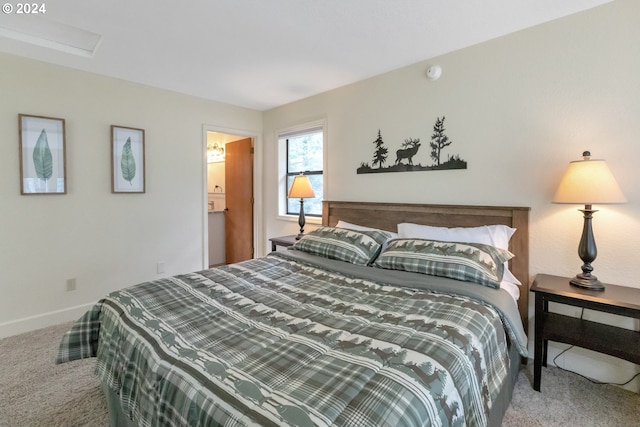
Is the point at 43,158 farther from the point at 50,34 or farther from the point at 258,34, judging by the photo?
the point at 258,34

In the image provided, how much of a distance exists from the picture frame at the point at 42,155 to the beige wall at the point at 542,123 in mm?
2993

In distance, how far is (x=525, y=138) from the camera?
2193 mm

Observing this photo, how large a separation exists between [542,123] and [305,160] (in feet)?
8.23

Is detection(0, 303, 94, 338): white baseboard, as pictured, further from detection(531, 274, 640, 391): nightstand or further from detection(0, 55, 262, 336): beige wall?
detection(531, 274, 640, 391): nightstand

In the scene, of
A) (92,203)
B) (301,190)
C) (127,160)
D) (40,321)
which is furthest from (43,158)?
(301,190)

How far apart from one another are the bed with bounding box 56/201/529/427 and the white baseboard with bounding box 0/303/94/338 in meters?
1.60

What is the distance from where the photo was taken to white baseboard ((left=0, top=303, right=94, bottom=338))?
2.58 meters

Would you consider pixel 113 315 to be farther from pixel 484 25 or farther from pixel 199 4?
pixel 484 25

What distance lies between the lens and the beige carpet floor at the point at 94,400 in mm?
1637

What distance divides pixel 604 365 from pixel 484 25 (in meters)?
2.38

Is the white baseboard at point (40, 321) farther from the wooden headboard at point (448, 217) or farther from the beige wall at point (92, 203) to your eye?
the wooden headboard at point (448, 217)

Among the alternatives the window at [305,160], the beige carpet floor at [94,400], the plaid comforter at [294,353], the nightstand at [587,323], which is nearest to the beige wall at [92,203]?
the beige carpet floor at [94,400]

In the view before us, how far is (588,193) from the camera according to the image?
1732mm

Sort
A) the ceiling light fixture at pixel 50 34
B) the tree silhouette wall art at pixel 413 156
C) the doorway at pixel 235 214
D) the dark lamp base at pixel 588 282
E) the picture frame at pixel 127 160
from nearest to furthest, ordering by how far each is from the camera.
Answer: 1. the dark lamp base at pixel 588 282
2. the ceiling light fixture at pixel 50 34
3. the tree silhouette wall art at pixel 413 156
4. the picture frame at pixel 127 160
5. the doorway at pixel 235 214
